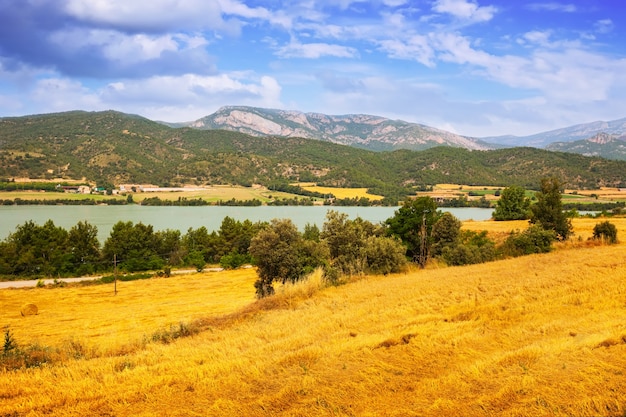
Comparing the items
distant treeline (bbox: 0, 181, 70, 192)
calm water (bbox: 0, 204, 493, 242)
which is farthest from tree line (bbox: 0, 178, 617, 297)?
distant treeline (bbox: 0, 181, 70, 192)

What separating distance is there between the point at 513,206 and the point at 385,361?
163 feet

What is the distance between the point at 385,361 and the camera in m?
6.84

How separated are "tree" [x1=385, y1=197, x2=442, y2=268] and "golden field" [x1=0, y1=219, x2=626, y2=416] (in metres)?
16.6

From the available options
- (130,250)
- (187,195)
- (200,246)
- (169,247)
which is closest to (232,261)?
(200,246)

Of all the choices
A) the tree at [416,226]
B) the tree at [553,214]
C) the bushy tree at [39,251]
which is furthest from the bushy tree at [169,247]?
the tree at [553,214]

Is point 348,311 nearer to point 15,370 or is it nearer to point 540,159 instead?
point 15,370

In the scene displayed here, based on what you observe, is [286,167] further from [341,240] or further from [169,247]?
[341,240]

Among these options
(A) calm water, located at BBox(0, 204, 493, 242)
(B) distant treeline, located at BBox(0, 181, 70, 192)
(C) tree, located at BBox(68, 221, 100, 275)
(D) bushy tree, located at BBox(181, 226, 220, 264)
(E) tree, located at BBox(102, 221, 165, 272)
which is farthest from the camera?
(B) distant treeline, located at BBox(0, 181, 70, 192)

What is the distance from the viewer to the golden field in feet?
17.4

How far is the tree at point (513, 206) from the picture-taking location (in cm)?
4991

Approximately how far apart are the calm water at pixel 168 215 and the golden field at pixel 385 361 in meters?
63.8

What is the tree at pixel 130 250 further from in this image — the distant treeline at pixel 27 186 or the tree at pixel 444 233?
the distant treeline at pixel 27 186

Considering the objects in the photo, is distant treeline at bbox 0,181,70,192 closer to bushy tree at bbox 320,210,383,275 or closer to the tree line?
the tree line

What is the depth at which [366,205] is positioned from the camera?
12031 cm
